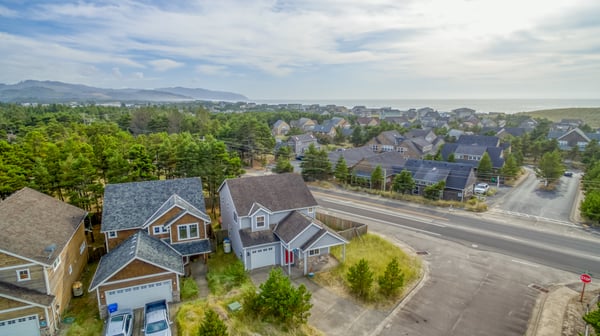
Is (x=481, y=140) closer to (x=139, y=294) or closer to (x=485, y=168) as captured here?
(x=485, y=168)

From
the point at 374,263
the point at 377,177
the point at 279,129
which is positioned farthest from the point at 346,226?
the point at 279,129

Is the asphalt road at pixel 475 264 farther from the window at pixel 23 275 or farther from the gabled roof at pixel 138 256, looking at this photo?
the window at pixel 23 275

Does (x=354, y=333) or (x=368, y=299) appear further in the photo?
(x=368, y=299)

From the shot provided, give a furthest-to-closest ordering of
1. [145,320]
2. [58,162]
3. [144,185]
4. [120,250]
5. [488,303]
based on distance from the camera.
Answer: [58,162], [144,185], [120,250], [488,303], [145,320]

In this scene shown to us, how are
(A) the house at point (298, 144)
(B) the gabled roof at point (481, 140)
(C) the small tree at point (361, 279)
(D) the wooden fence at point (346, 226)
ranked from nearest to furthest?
(C) the small tree at point (361, 279)
(D) the wooden fence at point (346, 226)
(B) the gabled roof at point (481, 140)
(A) the house at point (298, 144)

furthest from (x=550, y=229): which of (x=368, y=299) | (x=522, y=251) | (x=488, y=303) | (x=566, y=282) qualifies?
(x=368, y=299)

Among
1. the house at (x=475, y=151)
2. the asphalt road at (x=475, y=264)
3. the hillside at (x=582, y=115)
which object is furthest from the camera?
the hillside at (x=582, y=115)

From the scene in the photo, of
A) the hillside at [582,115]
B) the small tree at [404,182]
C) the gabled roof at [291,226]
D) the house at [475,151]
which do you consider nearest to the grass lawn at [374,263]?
the gabled roof at [291,226]

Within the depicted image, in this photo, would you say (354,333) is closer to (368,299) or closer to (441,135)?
(368,299)
